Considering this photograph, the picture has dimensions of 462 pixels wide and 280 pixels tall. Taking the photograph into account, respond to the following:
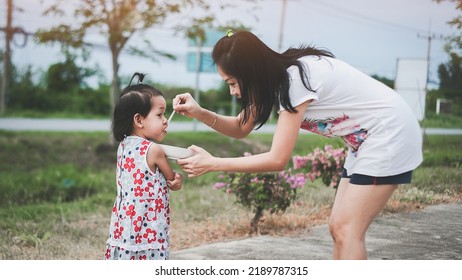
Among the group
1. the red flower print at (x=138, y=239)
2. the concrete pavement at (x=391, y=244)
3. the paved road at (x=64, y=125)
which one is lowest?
the concrete pavement at (x=391, y=244)

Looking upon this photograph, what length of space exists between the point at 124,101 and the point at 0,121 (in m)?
2.67

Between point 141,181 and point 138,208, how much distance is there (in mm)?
84

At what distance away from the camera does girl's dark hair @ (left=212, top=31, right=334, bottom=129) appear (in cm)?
215

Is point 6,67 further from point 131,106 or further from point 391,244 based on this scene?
point 391,244

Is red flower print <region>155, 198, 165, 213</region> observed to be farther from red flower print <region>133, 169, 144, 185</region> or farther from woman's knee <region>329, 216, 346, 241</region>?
woman's knee <region>329, 216, 346, 241</region>

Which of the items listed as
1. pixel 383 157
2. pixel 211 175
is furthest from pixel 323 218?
pixel 383 157

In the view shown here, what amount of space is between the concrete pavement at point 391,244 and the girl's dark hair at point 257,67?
1106mm

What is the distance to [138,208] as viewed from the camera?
232 cm

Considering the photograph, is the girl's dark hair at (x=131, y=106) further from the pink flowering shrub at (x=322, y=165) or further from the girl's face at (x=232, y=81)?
the pink flowering shrub at (x=322, y=165)

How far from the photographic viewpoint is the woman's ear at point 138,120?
2389 mm

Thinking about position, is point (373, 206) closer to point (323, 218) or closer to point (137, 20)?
point (323, 218)

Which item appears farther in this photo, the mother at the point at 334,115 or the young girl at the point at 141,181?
the young girl at the point at 141,181

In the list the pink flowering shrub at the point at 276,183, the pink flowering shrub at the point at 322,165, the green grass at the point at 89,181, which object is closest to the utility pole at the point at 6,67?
the green grass at the point at 89,181

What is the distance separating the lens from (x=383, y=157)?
217 cm
